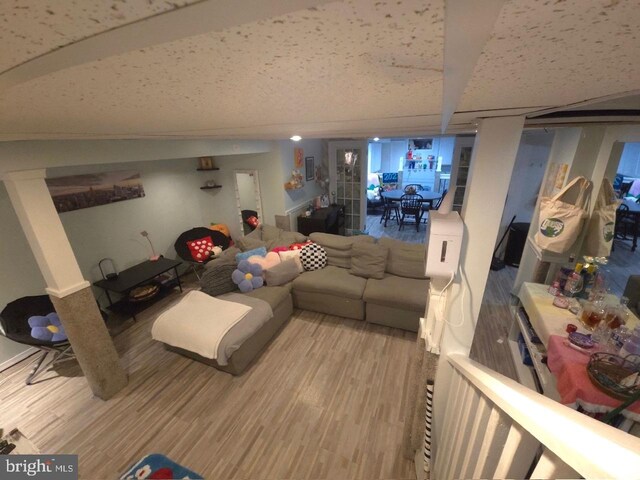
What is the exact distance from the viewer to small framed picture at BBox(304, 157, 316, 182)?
5.14 m

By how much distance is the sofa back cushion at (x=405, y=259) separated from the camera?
3203mm

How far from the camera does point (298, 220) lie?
4.98 metres

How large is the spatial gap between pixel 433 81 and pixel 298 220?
453 centimetres

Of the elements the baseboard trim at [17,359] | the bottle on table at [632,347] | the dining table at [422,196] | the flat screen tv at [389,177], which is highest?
the flat screen tv at [389,177]

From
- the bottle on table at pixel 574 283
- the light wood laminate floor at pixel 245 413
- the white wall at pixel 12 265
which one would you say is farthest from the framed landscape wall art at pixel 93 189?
the bottle on table at pixel 574 283

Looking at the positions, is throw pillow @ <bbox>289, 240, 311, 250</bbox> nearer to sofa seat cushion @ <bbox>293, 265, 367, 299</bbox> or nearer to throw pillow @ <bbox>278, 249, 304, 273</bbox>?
throw pillow @ <bbox>278, 249, 304, 273</bbox>

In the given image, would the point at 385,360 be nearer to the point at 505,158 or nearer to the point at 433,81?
the point at 505,158

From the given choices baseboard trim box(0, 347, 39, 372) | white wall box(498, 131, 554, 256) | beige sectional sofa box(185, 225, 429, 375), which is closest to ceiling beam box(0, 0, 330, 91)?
beige sectional sofa box(185, 225, 429, 375)

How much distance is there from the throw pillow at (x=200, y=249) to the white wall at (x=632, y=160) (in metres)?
9.59

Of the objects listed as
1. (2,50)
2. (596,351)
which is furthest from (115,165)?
(596,351)

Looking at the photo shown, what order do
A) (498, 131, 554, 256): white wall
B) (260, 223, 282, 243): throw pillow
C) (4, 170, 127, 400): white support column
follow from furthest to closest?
(498, 131, 554, 256): white wall
(260, 223, 282, 243): throw pillow
(4, 170, 127, 400): white support column

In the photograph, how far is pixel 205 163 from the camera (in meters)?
4.66

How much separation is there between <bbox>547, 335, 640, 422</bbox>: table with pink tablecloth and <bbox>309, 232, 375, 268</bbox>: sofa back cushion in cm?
222

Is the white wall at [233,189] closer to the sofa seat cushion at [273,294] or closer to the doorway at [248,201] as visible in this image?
the doorway at [248,201]
